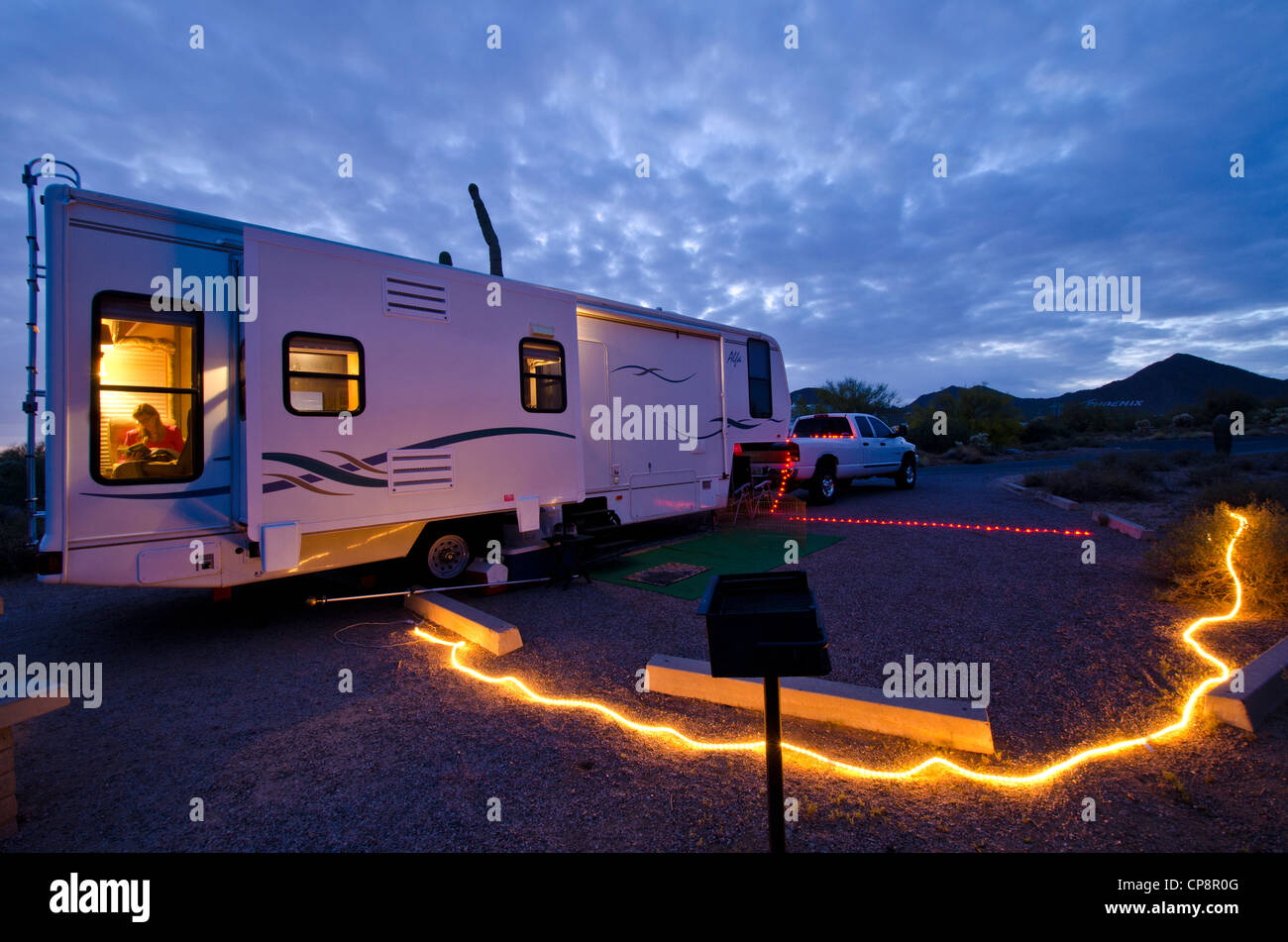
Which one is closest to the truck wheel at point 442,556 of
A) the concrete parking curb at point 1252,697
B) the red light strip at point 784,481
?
the concrete parking curb at point 1252,697

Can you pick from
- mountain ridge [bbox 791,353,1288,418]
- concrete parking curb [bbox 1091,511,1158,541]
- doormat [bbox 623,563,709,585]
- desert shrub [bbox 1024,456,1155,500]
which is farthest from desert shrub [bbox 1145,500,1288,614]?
mountain ridge [bbox 791,353,1288,418]

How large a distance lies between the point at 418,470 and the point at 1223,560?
687 cm

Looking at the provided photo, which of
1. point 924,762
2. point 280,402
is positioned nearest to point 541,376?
point 280,402

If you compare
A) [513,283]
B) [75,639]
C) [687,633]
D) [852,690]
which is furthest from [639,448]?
[75,639]

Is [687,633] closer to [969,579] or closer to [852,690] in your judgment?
[852,690]

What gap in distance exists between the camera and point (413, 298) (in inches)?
210

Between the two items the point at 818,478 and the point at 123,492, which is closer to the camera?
the point at 123,492

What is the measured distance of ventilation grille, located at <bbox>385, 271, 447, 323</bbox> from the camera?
17.1 ft

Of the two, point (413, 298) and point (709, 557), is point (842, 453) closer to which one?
point (709, 557)

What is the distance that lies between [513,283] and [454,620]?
3336 millimetres

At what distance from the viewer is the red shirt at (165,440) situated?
4.16 m
